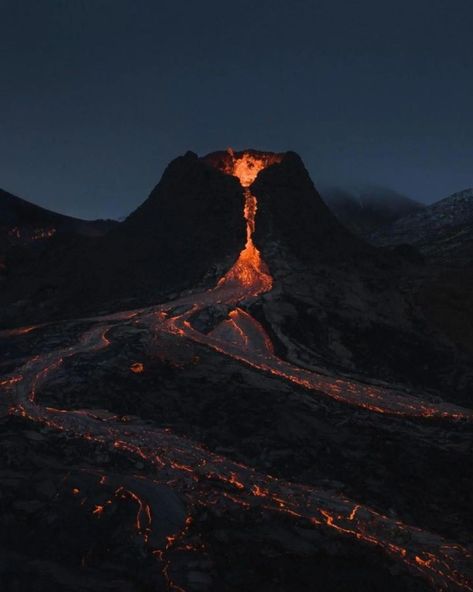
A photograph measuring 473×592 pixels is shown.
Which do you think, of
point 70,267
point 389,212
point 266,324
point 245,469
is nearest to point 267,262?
point 266,324

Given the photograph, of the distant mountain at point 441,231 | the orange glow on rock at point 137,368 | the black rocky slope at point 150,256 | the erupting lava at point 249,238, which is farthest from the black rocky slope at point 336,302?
the distant mountain at point 441,231

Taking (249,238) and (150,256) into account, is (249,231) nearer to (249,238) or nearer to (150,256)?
(249,238)

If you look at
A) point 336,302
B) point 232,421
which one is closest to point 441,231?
point 336,302

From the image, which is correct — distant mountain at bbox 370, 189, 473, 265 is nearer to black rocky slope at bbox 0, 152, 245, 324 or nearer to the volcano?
black rocky slope at bbox 0, 152, 245, 324

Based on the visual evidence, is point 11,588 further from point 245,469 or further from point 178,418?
point 178,418

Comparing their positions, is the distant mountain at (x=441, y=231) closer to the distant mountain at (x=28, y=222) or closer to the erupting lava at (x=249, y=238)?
the erupting lava at (x=249, y=238)
